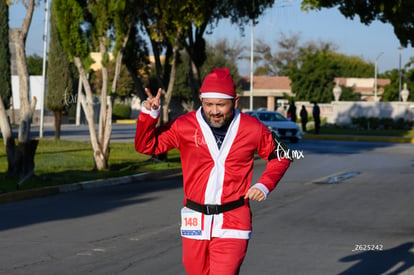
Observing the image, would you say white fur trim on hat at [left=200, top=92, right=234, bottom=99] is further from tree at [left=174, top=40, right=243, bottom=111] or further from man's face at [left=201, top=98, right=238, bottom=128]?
tree at [left=174, top=40, right=243, bottom=111]

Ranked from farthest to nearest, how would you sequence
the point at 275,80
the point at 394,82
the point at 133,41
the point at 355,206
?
the point at 275,80, the point at 394,82, the point at 133,41, the point at 355,206

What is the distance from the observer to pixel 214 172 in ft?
17.8

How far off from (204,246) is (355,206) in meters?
9.59

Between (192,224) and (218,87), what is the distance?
920 mm

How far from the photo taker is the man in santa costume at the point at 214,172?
17.6ft

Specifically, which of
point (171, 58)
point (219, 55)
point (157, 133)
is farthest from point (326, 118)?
Result: point (157, 133)

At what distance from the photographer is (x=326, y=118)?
60.1m

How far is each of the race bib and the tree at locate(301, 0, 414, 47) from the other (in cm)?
1780

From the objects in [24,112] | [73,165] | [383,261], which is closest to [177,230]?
[383,261]

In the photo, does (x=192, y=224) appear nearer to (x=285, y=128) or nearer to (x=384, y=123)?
(x=285, y=128)

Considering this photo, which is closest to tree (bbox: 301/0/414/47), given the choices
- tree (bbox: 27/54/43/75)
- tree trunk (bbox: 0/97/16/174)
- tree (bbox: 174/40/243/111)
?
tree trunk (bbox: 0/97/16/174)

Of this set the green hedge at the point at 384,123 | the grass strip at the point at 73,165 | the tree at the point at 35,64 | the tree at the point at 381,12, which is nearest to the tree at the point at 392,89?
the green hedge at the point at 384,123

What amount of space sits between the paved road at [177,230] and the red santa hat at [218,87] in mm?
3527

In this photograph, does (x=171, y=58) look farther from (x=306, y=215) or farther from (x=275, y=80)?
(x=275, y=80)
